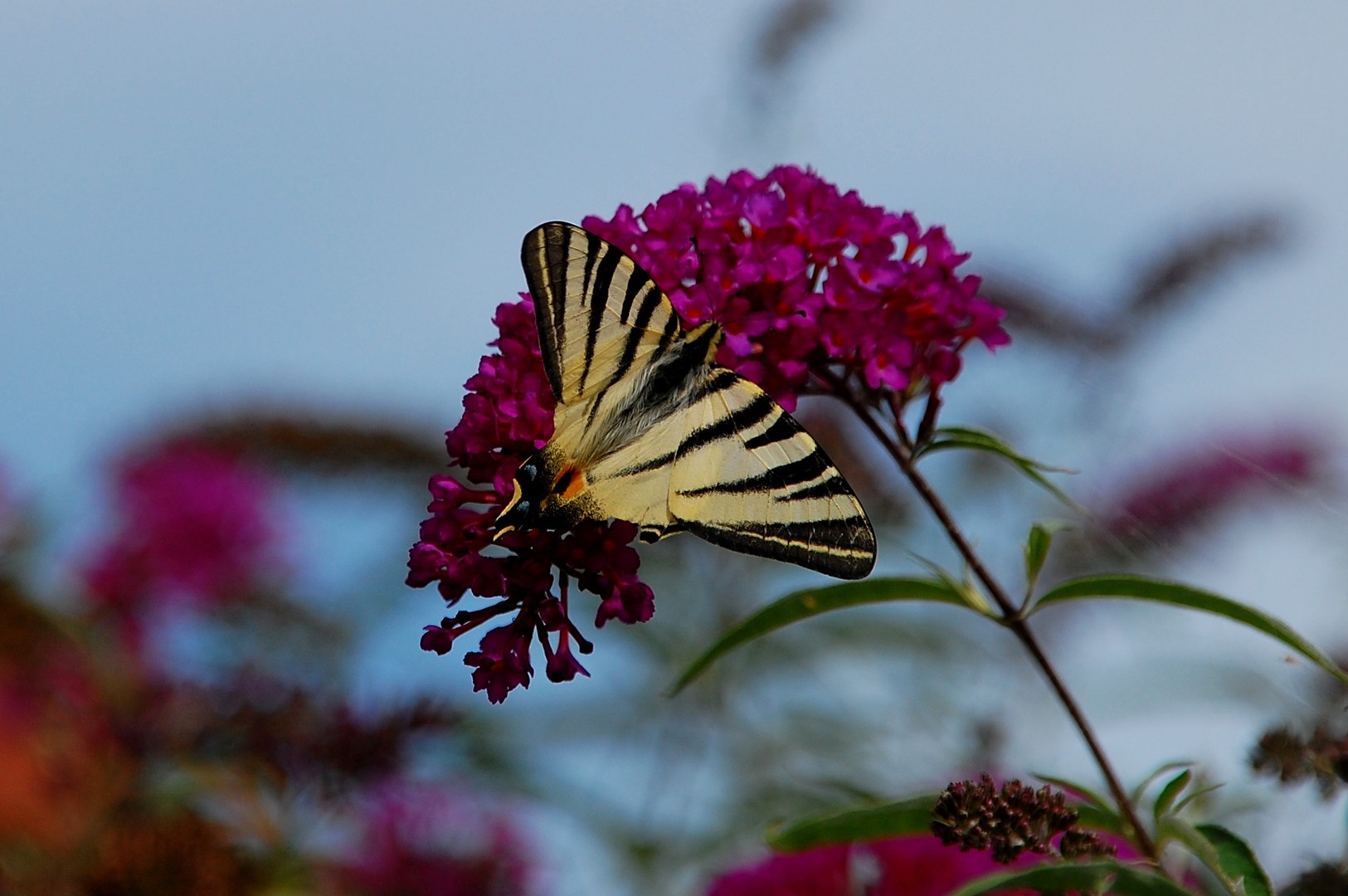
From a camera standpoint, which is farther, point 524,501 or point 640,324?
point 640,324

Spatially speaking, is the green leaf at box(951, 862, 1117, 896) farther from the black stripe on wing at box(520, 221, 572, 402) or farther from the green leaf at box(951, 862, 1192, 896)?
the black stripe on wing at box(520, 221, 572, 402)

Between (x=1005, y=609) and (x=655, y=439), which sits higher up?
(x=655, y=439)

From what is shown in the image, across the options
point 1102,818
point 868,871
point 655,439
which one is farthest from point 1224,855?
point 868,871

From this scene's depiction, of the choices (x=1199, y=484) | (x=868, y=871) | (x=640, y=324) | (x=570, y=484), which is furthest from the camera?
(x=1199, y=484)

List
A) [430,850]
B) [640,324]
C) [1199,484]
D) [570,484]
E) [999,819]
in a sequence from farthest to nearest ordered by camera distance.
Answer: [1199,484] < [430,850] < [640,324] < [570,484] < [999,819]

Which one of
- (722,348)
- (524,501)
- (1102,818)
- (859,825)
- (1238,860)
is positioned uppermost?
(722,348)

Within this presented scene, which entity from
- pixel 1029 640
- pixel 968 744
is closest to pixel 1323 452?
pixel 968 744

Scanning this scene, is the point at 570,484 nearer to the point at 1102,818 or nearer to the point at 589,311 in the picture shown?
the point at 589,311
